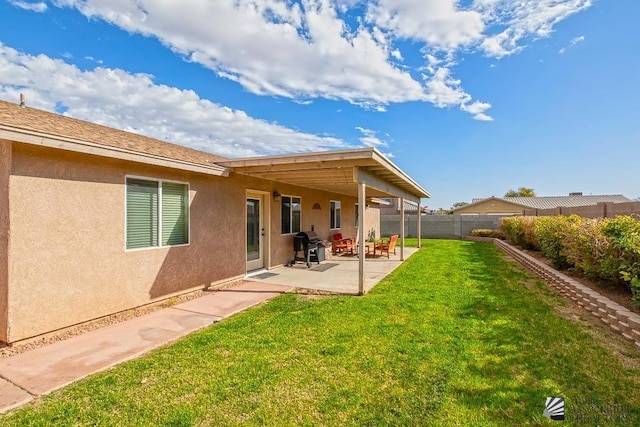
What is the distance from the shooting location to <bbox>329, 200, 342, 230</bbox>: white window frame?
14661 millimetres

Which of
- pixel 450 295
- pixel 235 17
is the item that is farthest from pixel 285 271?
pixel 235 17

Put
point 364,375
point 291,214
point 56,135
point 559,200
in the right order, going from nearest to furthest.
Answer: point 364,375 → point 56,135 → point 291,214 → point 559,200

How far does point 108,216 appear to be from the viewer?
16.8ft

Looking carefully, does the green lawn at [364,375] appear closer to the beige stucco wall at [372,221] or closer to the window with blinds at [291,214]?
the window with blinds at [291,214]

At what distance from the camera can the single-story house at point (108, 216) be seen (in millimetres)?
4066

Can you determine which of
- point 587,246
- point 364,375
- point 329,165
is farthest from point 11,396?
point 587,246

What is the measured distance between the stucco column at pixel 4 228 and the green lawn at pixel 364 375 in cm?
189

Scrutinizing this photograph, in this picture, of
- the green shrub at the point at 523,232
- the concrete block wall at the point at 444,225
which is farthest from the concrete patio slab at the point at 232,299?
the concrete block wall at the point at 444,225

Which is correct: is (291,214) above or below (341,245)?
above

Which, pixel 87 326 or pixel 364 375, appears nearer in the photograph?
pixel 364 375

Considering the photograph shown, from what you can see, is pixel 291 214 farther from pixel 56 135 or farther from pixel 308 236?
pixel 56 135

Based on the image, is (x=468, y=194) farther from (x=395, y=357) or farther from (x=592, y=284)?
(x=395, y=357)

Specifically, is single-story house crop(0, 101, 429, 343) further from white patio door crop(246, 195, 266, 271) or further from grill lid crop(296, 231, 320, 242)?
grill lid crop(296, 231, 320, 242)
